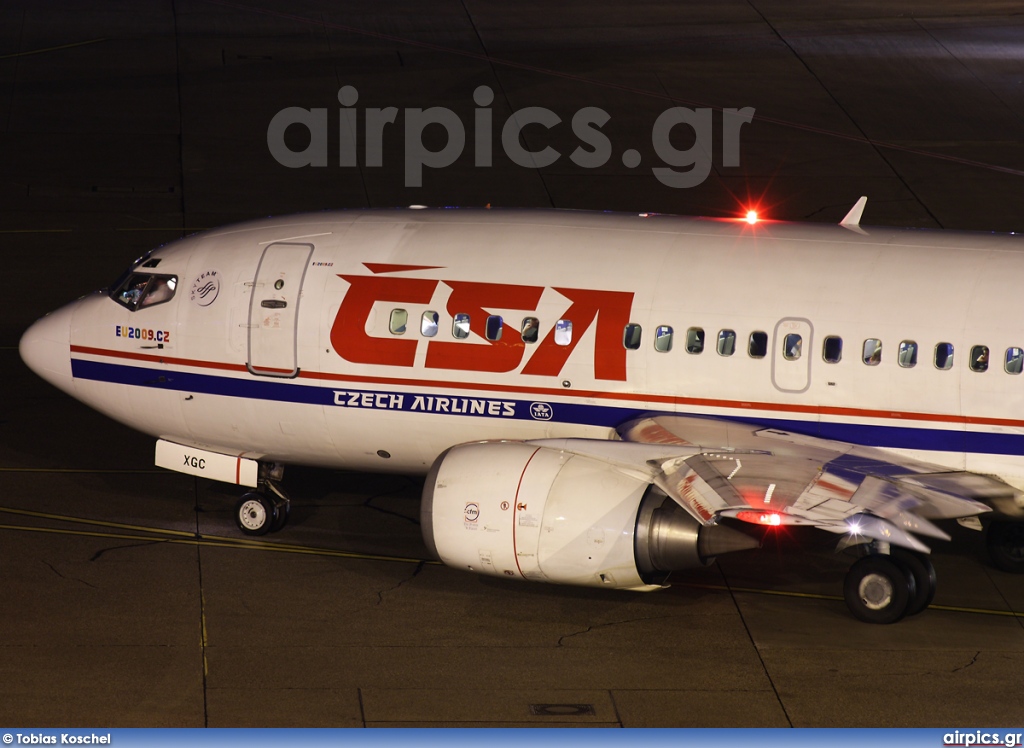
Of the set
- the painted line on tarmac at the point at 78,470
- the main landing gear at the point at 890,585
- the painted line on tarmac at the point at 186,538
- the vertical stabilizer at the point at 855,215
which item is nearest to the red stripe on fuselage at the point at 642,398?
the main landing gear at the point at 890,585

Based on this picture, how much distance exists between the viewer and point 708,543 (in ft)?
64.4

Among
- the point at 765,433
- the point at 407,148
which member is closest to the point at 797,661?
the point at 765,433

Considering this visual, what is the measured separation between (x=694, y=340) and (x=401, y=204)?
668 inches

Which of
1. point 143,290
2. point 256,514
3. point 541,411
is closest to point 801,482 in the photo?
point 541,411

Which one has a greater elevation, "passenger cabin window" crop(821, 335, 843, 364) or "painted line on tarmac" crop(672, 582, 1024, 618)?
"passenger cabin window" crop(821, 335, 843, 364)

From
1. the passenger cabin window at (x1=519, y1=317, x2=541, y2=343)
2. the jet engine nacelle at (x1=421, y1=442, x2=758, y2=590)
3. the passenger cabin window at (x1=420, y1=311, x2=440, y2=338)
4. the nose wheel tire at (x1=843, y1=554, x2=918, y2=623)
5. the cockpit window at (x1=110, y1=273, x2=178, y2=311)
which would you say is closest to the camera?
the jet engine nacelle at (x1=421, y1=442, x2=758, y2=590)

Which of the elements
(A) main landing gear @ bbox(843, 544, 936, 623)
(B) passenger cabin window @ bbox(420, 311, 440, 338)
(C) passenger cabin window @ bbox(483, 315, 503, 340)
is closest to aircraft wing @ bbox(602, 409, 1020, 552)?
(A) main landing gear @ bbox(843, 544, 936, 623)

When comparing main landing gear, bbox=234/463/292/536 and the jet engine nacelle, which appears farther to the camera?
main landing gear, bbox=234/463/292/536

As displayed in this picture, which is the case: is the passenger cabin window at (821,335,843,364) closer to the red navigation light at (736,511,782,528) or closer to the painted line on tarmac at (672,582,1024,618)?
the red navigation light at (736,511,782,528)

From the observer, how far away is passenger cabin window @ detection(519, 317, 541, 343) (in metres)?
21.6

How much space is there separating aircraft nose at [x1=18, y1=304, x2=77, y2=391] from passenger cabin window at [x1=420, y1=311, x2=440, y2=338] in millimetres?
5814

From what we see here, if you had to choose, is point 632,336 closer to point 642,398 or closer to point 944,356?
point 642,398

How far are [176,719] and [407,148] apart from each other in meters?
25.6

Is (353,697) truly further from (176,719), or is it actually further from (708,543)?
(708,543)
